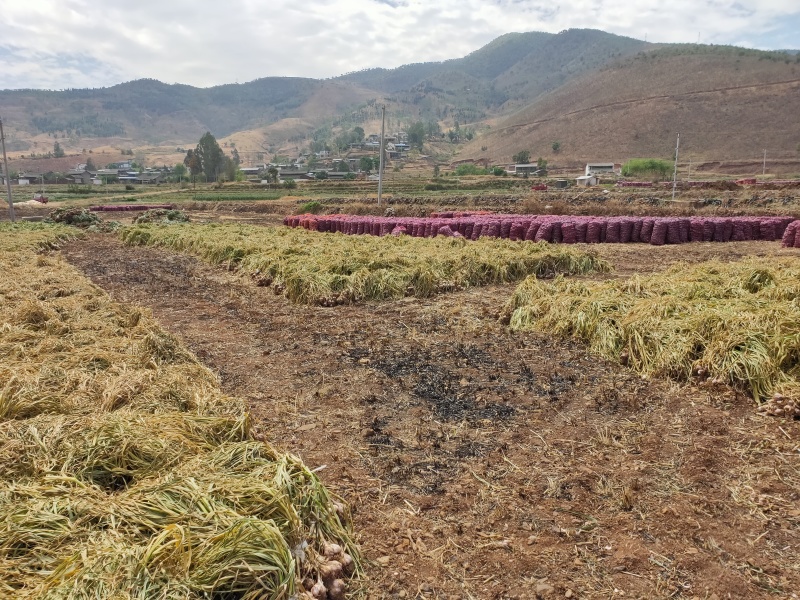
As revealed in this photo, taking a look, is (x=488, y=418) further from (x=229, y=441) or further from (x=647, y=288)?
(x=647, y=288)

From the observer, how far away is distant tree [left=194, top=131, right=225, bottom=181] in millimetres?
131500

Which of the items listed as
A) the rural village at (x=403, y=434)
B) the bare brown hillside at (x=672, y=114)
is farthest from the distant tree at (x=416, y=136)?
the rural village at (x=403, y=434)

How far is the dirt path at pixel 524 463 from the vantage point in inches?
128

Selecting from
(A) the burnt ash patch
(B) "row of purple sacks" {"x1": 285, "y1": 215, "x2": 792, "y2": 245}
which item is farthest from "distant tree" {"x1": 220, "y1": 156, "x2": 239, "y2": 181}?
(A) the burnt ash patch

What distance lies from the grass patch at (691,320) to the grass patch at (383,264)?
249cm

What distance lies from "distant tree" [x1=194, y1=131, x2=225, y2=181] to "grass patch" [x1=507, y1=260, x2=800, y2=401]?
447 ft

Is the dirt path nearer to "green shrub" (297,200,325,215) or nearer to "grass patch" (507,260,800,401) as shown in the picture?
"grass patch" (507,260,800,401)

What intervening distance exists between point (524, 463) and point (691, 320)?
11.5ft

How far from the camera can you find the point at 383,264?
1147 centimetres

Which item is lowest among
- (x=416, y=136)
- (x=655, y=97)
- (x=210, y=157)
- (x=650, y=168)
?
(x=650, y=168)

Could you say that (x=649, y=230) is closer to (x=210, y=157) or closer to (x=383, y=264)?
(x=383, y=264)

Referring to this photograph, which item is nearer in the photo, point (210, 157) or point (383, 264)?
point (383, 264)

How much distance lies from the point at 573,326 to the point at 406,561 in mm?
5098

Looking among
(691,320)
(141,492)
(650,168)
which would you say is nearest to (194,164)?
(650,168)
